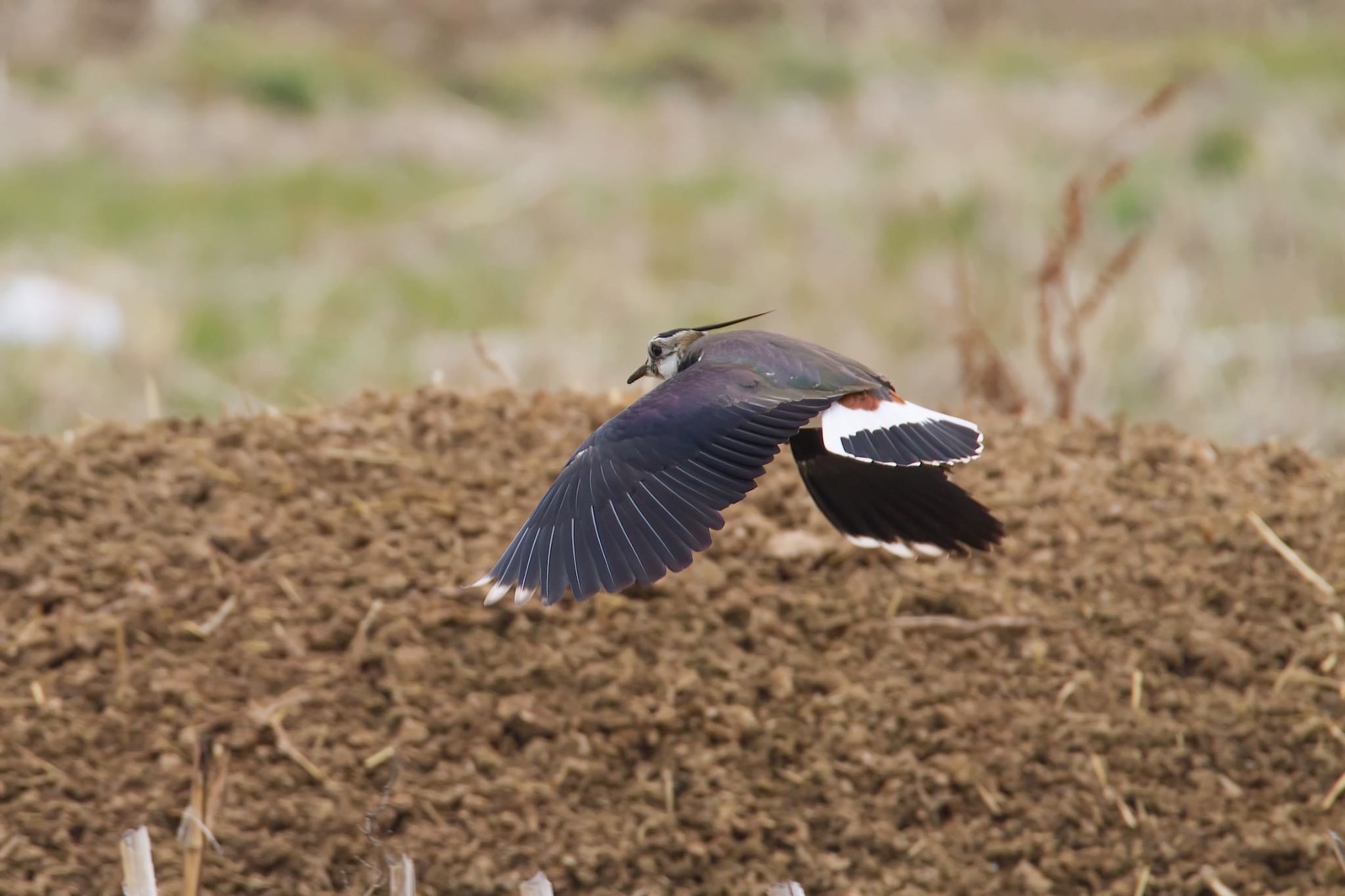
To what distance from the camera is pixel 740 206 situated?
9891 millimetres

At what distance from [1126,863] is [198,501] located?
2097mm

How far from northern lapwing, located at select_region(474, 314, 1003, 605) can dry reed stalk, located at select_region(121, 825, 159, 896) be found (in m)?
0.71

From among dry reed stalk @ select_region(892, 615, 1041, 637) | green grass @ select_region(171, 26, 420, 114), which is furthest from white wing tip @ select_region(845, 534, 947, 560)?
green grass @ select_region(171, 26, 420, 114)

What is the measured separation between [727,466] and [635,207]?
24.7 feet

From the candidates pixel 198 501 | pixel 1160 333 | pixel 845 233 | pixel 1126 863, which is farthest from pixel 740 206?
pixel 1126 863

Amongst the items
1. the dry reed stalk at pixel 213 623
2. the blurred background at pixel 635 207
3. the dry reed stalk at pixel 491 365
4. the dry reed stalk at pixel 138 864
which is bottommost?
the dry reed stalk at pixel 138 864

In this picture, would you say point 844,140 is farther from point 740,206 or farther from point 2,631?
point 2,631

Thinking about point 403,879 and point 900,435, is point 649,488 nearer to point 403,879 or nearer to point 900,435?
point 900,435

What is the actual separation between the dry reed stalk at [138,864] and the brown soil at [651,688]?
21cm

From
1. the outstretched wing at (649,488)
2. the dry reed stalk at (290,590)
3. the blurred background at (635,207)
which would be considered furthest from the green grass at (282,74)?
the outstretched wing at (649,488)

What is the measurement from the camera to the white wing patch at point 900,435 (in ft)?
9.60

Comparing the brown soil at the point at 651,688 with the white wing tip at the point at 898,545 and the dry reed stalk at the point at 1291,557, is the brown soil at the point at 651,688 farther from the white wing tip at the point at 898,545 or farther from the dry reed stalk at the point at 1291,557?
the white wing tip at the point at 898,545

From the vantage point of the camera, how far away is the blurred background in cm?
744

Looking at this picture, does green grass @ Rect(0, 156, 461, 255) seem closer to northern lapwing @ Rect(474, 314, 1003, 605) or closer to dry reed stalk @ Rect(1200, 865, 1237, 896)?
northern lapwing @ Rect(474, 314, 1003, 605)
